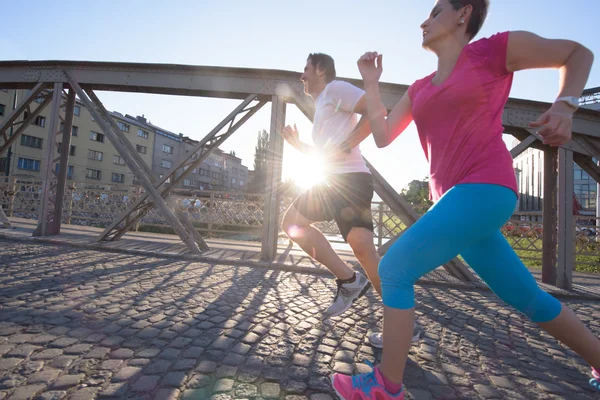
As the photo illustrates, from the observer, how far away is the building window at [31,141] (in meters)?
36.2

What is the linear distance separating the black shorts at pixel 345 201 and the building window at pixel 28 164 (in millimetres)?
45919

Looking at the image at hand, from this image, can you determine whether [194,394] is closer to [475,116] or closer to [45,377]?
[45,377]

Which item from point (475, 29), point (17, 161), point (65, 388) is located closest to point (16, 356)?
point (65, 388)

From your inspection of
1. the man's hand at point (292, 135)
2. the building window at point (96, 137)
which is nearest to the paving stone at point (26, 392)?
the man's hand at point (292, 135)

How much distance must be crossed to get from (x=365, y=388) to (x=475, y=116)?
123cm

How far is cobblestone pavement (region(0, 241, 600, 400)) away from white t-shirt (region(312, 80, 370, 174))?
125 centimetres

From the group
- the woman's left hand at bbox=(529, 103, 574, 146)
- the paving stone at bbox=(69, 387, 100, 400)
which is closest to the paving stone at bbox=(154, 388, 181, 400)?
the paving stone at bbox=(69, 387, 100, 400)

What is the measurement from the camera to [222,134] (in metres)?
5.79

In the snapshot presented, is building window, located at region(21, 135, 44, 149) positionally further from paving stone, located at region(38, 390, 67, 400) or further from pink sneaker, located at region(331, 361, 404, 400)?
pink sneaker, located at region(331, 361, 404, 400)

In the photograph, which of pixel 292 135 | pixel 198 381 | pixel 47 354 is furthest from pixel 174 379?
pixel 292 135

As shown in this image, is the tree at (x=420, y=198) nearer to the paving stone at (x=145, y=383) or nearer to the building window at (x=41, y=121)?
the paving stone at (x=145, y=383)

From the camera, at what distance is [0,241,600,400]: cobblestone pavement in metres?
1.57

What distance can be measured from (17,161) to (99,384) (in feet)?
150

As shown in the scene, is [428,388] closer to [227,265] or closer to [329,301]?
[329,301]
